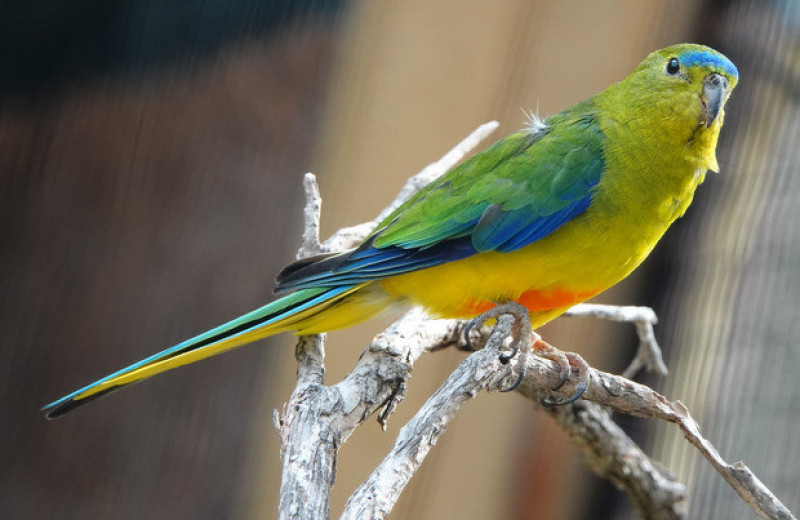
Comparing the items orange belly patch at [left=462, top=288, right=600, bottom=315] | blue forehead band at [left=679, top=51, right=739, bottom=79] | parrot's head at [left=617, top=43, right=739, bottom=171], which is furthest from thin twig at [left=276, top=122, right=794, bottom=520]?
blue forehead band at [left=679, top=51, right=739, bottom=79]

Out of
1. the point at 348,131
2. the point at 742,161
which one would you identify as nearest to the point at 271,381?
the point at 348,131

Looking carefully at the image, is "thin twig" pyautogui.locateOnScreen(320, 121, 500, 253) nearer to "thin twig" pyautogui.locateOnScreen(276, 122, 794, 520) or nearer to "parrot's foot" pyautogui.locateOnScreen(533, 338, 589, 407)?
"thin twig" pyautogui.locateOnScreen(276, 122, 794, 520)

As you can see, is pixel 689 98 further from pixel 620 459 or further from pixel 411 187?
pixel 620 459

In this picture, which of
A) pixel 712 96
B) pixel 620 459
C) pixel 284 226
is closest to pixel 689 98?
pixel 712 96

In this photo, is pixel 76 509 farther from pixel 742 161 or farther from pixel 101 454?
pixel 742 161

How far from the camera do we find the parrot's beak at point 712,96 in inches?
86.9

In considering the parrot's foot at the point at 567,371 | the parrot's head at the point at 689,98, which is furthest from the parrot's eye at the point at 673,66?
the parrot's foot at the point at 567,371

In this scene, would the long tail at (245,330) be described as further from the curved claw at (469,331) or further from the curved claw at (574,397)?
the curved claw at (574,397)

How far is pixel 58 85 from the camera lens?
2635 millimetres

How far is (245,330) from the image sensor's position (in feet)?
6.78

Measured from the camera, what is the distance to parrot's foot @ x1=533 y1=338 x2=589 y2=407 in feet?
7.34

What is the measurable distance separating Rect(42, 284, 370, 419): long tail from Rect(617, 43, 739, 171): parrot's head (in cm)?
95

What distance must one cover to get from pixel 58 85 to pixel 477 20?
1.72 metres

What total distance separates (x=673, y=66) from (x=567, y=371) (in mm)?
925
